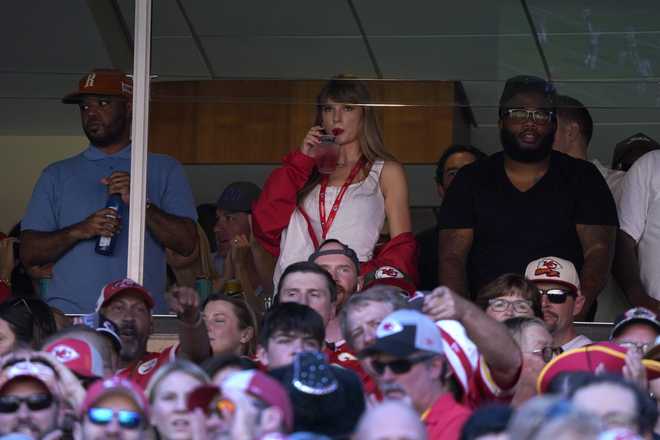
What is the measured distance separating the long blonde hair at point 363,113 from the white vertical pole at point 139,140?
891mm

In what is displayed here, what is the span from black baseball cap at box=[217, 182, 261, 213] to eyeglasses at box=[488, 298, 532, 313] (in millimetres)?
2027

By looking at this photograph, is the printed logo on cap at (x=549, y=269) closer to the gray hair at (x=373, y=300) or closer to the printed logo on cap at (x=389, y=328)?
the gray hair at (x=373, y=300)

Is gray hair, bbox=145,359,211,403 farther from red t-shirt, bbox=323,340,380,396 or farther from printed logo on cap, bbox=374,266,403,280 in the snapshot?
printed logo on cap, bbox=374,266,403,280

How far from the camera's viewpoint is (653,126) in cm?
888

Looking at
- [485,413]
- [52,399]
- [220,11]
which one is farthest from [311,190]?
[485,413]

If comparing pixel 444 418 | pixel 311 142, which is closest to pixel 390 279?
pixel 311 142

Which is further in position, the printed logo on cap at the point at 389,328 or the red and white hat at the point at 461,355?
the red and white hat at the point at 461,355

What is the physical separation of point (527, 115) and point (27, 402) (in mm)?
3825

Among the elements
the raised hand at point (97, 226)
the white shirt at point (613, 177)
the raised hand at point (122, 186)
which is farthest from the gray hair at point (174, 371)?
the white shirt at point (613, 177)

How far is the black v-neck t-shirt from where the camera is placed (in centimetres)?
823

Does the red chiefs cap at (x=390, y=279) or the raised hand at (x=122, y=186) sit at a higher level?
the raised hand at (x=122, y=186)

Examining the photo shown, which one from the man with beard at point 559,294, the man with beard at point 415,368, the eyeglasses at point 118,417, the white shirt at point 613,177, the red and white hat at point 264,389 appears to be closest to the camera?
the red and white hat at point 264,389

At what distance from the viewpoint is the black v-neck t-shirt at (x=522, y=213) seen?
27.0 feet

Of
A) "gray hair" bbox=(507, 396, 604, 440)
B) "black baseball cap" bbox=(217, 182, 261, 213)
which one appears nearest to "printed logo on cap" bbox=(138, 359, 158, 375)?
"black baseball cap" bbox=(217, 182, 261, 213)
